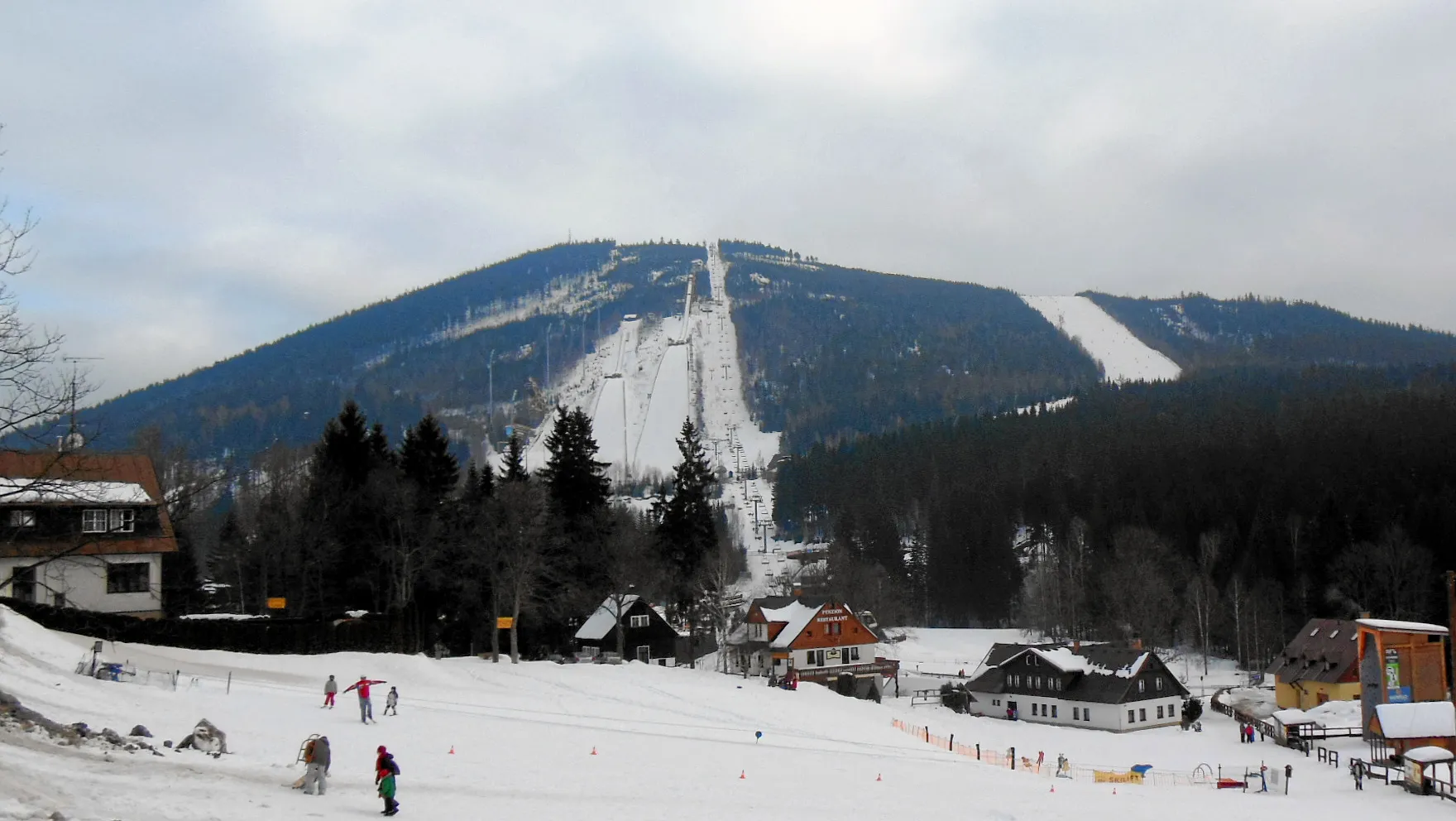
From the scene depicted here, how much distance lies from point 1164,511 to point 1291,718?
177ft

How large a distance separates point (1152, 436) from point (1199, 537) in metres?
46.3

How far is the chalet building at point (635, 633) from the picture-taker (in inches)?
2613

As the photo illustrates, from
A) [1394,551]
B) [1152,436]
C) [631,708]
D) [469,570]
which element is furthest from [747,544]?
[631,708]

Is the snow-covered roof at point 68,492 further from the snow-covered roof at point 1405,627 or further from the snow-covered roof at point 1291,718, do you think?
the snow-covered roof at point 1405,627

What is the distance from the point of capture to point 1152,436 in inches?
5369

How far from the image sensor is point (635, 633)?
6681 cm

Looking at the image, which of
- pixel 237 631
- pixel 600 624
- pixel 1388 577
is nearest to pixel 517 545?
pixel 237 631

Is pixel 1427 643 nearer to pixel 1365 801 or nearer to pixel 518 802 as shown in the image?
pixel 1365 801

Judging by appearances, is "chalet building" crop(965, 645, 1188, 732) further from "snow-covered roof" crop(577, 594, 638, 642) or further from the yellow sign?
"snow-covered roof" crop(577, 594, 638, 642)

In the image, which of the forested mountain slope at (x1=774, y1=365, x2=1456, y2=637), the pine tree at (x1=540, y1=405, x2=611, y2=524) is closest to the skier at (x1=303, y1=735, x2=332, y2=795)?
the pine tree at (x1=540, y1=405, x2=611, y2=524)

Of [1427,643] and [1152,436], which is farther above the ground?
[1152,436]

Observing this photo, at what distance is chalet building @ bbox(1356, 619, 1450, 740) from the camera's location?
5016 cm

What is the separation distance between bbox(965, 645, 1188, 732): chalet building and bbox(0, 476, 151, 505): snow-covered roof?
4789cm

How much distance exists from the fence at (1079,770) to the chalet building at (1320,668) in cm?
1996
